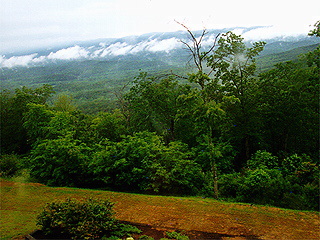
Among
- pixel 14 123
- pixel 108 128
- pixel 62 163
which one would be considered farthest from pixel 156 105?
pixel 14 123

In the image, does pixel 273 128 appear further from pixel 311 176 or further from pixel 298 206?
pixel 298 206

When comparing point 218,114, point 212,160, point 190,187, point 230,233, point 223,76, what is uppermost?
point 223,76

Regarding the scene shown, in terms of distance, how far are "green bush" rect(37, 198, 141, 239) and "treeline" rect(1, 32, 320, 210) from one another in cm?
285

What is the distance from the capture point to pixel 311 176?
20.0ft

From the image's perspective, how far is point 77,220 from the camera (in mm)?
4047

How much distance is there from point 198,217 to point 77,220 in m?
2.54

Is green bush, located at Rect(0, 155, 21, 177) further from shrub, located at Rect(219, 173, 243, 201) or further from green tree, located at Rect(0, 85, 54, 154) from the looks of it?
shrub, located at Rect(219, 173, 243, 201)

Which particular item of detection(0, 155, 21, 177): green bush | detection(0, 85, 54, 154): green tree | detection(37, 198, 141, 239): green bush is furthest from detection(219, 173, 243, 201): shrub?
detection(0, 85, 54, 154): green tree

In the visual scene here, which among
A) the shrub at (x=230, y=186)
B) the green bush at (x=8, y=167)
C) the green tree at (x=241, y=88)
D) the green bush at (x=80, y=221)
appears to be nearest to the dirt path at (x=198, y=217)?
the green bush at (x=80, y=221)

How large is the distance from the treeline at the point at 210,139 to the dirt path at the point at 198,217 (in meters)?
0.87

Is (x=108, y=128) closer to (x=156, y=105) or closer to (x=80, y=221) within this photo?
(x=156, y=105)

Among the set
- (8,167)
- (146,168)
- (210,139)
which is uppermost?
(210,139)

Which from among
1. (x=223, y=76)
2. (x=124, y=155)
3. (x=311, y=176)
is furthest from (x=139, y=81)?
(x=311, y=176)

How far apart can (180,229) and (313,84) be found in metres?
8.02
